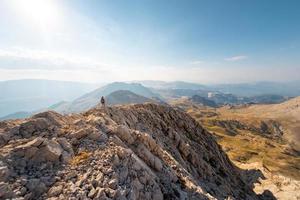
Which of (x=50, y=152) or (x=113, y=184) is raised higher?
(x=50, y=152)

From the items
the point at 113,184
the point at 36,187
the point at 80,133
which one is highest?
the point at 80,133

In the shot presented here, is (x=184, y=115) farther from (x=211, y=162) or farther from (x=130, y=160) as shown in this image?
(x=130, y=160)

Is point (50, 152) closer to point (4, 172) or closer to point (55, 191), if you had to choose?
point (4, 172)

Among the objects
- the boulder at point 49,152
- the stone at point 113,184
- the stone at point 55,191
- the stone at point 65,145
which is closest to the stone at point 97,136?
the stone at point 65,145

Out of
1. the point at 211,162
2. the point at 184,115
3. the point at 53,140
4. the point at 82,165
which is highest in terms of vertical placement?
the point at 53,140

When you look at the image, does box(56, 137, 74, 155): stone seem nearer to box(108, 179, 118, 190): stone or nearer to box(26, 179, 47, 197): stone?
box(26, 179, 47, 197): stone

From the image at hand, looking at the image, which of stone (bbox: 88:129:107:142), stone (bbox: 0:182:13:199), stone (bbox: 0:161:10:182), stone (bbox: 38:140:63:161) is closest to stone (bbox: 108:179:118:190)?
stone (bbox: 38:140:63:161)

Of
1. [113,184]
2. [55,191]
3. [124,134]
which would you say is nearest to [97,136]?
[124,134]

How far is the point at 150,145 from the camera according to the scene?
2797 cm

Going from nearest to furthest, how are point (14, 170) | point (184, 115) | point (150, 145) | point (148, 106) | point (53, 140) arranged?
point (14, 170) → point (53, 140) → point (150, 145) → point (148, 106) → point (184, 115)

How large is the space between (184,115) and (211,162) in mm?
13545

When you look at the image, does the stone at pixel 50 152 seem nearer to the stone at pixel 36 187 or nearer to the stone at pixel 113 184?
the stone at pixel 36 187

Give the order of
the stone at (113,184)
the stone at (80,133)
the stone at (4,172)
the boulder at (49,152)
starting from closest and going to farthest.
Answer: the stone at (4,172) < the stone at (113,184) < the boulder at (49,152) < the stone at (80,133)

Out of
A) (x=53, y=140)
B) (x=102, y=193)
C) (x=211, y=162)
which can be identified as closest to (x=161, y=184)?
(x=102, y=193)
